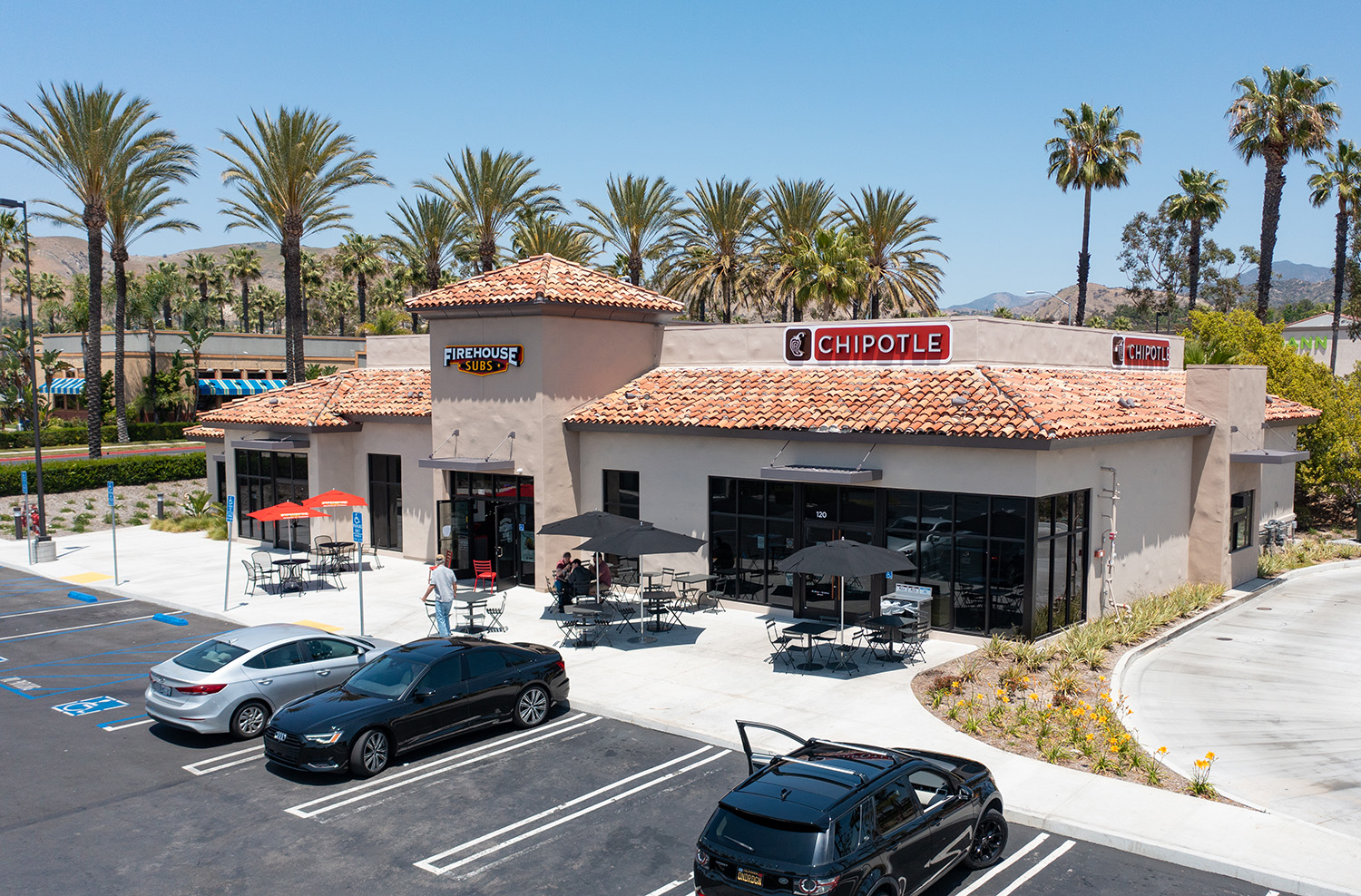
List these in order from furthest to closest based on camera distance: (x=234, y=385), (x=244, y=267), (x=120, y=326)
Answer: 1. (x=244, y=267)
2. (x=234, y=385)
3. (x=120, y=326)

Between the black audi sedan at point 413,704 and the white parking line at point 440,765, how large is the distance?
0.27m

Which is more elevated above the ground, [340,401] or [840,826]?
[340,401]

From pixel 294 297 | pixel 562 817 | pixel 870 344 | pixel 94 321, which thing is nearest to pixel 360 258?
pixel 94 321

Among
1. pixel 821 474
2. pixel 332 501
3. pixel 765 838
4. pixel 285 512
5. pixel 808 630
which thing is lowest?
pixel 808 630

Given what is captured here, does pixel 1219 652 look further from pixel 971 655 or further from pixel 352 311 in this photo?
pixel 352 311

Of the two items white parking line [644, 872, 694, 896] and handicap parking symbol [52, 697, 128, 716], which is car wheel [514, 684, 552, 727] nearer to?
white parking line [644, 872, 694, 896]

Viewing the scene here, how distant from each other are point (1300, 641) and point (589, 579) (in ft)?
50.7

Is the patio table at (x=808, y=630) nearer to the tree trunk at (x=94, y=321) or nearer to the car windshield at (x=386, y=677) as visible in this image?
the car windshield at (x=386, y=677)

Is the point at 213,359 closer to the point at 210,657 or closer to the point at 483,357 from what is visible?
the point at 483,357

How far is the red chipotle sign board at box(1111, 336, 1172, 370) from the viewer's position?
27453mm

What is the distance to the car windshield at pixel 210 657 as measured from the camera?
1489 cm

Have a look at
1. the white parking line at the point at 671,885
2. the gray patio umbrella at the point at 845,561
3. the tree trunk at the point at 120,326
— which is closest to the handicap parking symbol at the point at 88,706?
the white parking line at the point at 671,885

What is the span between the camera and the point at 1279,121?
48.6m

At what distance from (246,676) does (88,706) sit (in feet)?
12.8
